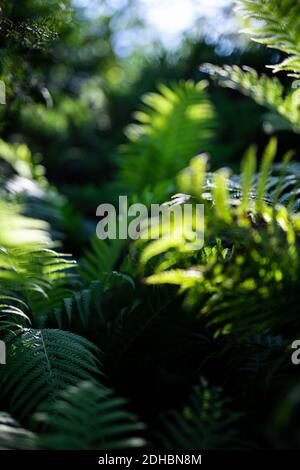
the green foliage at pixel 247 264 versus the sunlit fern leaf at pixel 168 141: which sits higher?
the sunlit fern leaf at pixel 168 141

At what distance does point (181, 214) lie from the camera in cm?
99

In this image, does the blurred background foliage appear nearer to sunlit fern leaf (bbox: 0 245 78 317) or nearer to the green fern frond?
the green fern frond

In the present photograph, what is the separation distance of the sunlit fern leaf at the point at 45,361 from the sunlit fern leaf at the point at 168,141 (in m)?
1.76

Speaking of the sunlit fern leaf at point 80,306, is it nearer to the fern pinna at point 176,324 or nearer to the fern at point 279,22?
the fern pinna at point 176,324

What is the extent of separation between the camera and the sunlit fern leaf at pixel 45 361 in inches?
45.6

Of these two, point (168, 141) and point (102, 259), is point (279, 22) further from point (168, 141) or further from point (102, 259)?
point (168, 141)

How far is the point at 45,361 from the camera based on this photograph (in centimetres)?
122

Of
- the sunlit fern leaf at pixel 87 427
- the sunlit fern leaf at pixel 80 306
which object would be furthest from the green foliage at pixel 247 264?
the sunlit fern leaf at pixel 80 306

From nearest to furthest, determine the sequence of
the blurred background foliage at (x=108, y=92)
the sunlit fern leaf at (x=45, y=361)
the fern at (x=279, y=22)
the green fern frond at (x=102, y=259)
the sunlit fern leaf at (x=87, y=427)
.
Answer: the sunlit fern leaf at (x=87, y=427) < the sunlit fern leaf at (x=45, y=361) < the fern at (x=279, y=22) < the green fern frond at (x=102, y=259) < the blurred background foliage at (x=108, y=92)


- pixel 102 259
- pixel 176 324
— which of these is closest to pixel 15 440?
pixel 176 324

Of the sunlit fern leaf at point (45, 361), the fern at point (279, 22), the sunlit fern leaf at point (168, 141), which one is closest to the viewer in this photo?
the sunlit fern leaf at point (45, 361)

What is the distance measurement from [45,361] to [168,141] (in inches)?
83.9

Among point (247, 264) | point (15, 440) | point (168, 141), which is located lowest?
point (15, 440)
